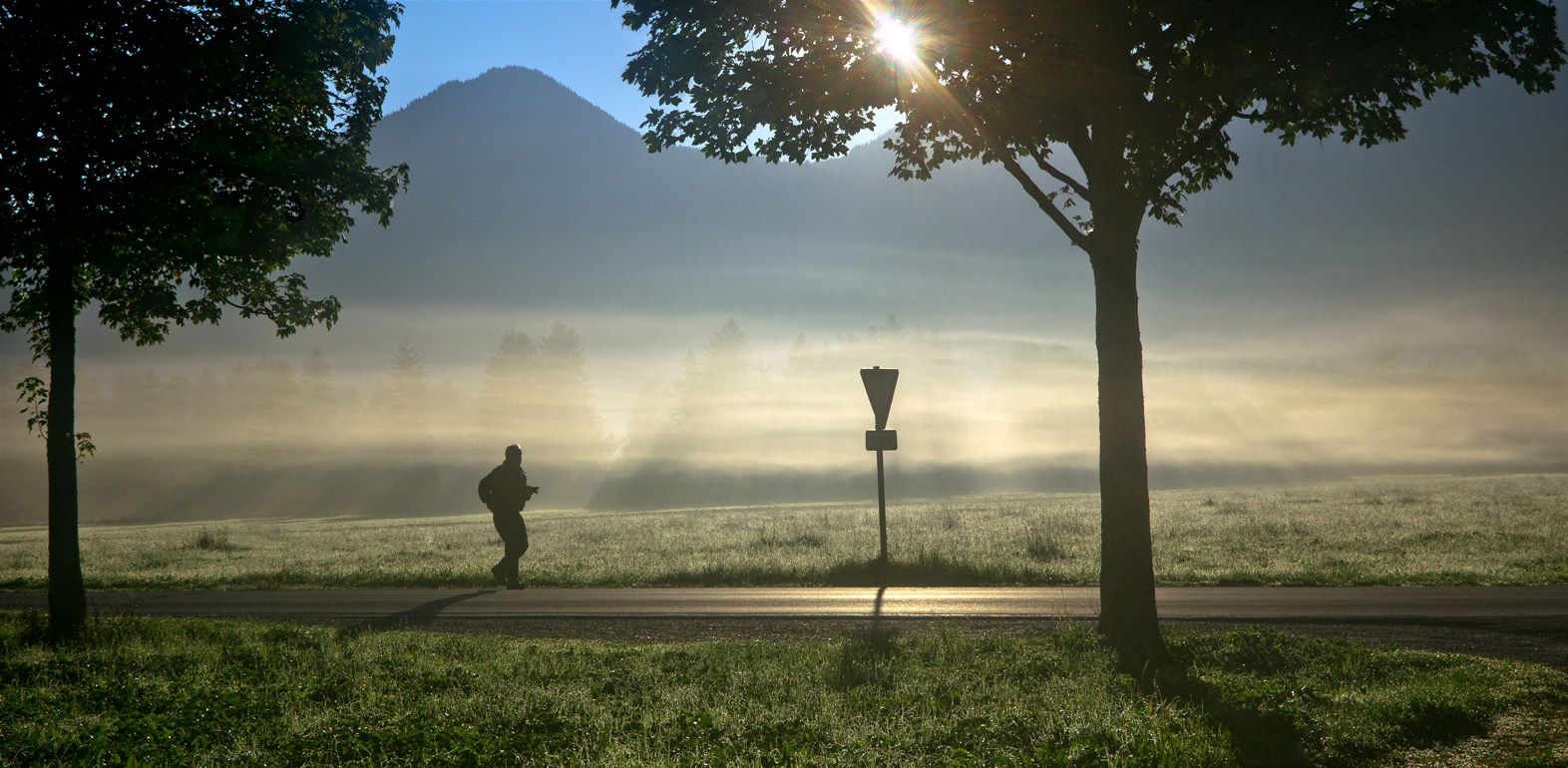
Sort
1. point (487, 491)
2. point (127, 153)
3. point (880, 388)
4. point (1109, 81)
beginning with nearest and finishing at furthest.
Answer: point (1109, 81) → point (127, 153) → point (487, 491) → point (880, 388)

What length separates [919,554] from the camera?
1673 centimetres

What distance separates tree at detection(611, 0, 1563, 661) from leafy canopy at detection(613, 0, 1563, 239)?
0.06ft

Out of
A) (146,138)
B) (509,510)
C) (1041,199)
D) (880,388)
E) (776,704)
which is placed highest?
(146,138)

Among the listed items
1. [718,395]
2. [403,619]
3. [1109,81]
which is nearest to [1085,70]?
[1109,81]

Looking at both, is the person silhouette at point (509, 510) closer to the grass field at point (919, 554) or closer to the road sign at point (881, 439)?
the grass field at point (919, 554)

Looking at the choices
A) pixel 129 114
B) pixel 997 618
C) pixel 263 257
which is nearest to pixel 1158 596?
pixel 997 618

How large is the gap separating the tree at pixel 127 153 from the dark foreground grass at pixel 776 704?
13.2 feet

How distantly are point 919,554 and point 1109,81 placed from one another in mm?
10253

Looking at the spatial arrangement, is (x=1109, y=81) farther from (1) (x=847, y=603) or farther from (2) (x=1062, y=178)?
(1) (x=847, y=603)

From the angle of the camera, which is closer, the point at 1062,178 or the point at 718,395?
the point at 1062,178

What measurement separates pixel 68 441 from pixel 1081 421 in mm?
103808

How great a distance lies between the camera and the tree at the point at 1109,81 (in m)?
7.79

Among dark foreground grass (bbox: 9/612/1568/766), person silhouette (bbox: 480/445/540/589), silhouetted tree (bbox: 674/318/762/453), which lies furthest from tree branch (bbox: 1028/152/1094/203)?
silhouetted tree (bbox: 674/318/762/453)

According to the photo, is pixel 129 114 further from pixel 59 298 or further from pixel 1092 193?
pixel 1092 193
